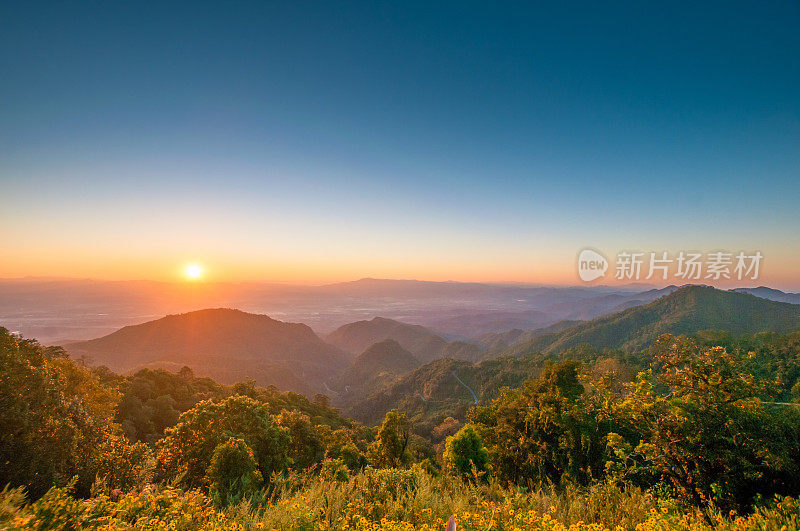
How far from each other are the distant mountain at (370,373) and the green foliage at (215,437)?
410 feet

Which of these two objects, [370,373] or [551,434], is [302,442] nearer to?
[551,434]

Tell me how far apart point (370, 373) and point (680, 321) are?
523ft

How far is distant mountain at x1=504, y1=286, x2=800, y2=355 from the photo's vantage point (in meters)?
148

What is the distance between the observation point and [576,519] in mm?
7391

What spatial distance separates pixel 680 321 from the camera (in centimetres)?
15162

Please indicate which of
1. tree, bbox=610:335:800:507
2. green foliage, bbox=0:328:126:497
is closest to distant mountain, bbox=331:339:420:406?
green foliage, bbox=0:328:126:497

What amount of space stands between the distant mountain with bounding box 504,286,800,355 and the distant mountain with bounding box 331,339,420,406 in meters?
66.6

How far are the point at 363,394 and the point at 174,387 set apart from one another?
→ 10772 cm

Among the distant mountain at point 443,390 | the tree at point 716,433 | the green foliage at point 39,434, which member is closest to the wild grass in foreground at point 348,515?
the tree at point 716,433

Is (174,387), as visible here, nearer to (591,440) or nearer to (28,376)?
(28,376)

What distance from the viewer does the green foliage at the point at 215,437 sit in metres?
14.6

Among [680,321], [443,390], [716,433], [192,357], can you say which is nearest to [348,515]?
[716,433]

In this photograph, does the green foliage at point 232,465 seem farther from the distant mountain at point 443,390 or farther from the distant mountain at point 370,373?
the distant mountain at point 370,373

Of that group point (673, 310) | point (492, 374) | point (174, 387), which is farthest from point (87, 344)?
point (673, 310)
